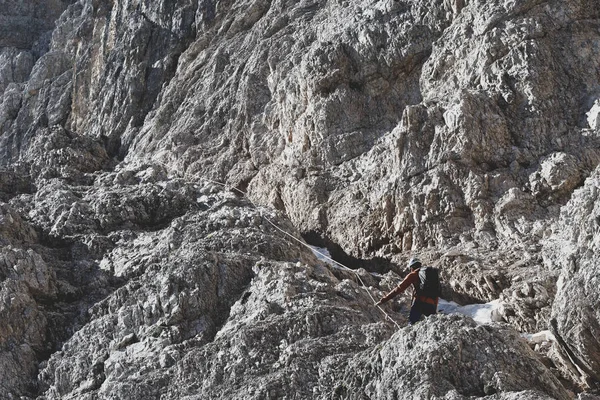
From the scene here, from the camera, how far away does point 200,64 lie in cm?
3406

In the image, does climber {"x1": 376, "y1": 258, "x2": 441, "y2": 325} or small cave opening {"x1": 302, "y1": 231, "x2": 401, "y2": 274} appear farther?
small cave opening {"x1": 302, "y1": 231, "x2": 401, "y2": 274}

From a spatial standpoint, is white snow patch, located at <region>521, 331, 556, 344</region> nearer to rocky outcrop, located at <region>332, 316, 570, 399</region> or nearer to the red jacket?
the red jacket

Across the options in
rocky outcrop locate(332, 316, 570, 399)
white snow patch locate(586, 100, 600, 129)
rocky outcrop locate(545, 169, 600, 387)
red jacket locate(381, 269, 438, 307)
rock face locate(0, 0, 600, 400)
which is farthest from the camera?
white snow patch locate(586, 100, 600, 129)

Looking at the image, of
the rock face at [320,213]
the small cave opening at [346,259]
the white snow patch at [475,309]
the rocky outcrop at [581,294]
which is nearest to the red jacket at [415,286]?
the rock face at [320,213]

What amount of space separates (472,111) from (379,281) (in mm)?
4914

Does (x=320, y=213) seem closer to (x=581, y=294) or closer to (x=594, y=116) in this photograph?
(x=594, y=116)

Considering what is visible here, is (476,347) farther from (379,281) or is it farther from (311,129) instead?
(311,129)

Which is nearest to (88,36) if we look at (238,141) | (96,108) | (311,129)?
(96,108)

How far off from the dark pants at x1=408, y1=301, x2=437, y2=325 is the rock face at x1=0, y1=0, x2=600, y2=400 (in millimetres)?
622

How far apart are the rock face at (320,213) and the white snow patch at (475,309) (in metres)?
0.29

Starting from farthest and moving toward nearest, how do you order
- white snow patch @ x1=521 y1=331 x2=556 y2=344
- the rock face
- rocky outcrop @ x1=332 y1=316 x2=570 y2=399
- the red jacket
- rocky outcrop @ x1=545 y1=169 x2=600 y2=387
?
white snow patch @ x1=521 y1=331 x2=556 y2=344 < the red jacket < the rock face < rocky outcrop @ x1=545 y1=169 x2=600 y2=387 < rocky outcrop @ x1=332 y1=316 x2=570 y2=399

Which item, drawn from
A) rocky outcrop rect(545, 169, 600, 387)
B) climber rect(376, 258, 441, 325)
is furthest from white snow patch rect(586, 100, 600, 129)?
climber rect(376, 258, 441, 325)

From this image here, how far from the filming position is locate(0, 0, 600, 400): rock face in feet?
50.0

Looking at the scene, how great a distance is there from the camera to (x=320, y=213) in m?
25.2
